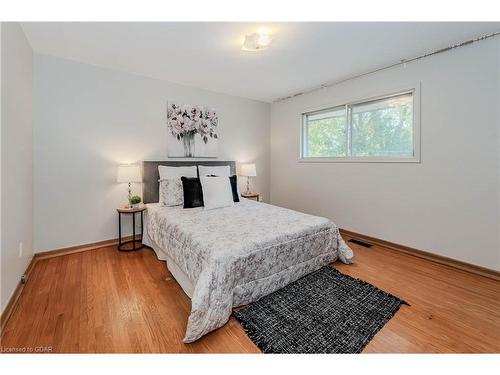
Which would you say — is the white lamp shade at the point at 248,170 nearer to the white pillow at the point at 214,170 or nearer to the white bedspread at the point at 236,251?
the white pillow at the point at 214,170

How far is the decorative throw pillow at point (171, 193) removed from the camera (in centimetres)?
317

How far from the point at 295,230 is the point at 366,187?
1.77 meters

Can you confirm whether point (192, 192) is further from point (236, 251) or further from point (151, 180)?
point (236, 251)

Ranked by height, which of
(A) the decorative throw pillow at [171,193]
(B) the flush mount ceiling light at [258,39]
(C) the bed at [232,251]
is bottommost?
(C) the bed at [232,251]

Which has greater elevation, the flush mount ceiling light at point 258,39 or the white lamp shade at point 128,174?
the flush mount ceiling light at point 258,39

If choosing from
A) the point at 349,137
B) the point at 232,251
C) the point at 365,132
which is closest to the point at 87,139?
the point at 232,251

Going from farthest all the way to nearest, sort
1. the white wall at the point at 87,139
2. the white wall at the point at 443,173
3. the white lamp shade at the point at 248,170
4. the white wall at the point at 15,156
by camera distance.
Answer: the white lamp shade at the point at 248,170, the white wall at the point at 87,139, the white wall at the point at 443,173, the white wall at the point at 15,156

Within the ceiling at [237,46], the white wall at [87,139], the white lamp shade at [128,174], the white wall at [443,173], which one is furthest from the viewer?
the white lamp shade at [128,174]

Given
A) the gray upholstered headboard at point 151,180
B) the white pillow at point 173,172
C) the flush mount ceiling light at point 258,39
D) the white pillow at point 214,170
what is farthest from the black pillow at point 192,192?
the flush mount ceiling light at point 258,39

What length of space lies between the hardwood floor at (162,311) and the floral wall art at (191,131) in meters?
1.80

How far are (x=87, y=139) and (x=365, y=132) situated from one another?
379 centimetres

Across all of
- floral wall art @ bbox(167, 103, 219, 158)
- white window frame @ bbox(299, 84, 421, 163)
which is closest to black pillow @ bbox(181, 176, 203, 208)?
floral wall art @ bbox(167, 103, 219, 158)

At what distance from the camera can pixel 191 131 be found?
387 centimetres
